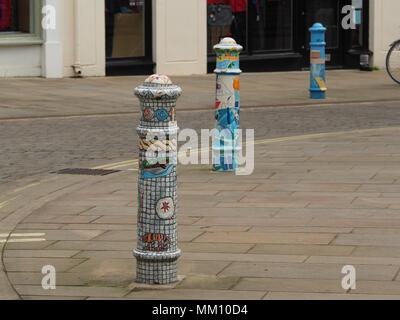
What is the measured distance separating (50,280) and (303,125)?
8.49 metres

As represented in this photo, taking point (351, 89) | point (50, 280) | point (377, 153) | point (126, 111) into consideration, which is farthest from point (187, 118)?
point (50, 280)

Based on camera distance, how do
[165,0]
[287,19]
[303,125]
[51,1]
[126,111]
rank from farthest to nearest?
1. [287,19]
2. [165,0]
3. [51,1]
4. [126,111]
5. [303,125]

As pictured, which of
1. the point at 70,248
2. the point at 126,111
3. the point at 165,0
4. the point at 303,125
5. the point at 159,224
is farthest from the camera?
the point at 165,0

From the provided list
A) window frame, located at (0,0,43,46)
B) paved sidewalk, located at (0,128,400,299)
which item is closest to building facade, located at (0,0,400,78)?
window frame, located at (0,0,43,46)

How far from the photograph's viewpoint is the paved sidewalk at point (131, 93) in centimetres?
1638

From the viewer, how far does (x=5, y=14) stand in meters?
20.4


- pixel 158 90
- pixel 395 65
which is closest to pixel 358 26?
pixel 395 65

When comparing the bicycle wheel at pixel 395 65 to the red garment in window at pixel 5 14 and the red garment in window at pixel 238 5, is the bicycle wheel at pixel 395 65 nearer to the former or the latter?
the red garment in window at pixel 238 5

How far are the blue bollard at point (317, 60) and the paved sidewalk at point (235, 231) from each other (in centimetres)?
614

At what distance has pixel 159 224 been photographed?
6.53 meters

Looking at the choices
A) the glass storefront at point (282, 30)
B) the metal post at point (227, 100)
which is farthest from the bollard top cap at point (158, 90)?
the glass storefront at point (282, 30)

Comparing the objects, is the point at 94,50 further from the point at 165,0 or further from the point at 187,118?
the point at 187,118

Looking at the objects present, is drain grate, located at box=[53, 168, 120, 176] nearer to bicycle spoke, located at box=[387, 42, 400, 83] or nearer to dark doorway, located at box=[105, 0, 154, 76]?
dark doorway, located at box=[105, 0, 154, 76]

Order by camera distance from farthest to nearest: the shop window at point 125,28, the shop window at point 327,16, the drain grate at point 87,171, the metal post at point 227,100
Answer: the shop window at point 327,16, the shop window at point 125,28, the drain grate at point 87,171, the metal post at point 227,100
